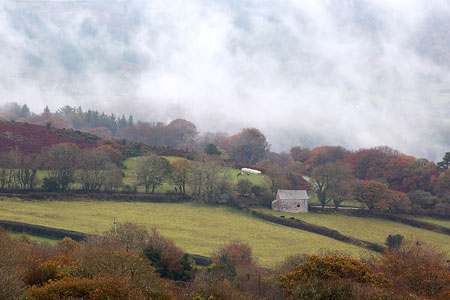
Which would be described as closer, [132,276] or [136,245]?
[132,276]

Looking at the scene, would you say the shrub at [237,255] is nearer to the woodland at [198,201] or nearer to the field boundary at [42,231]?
the woodland at [198,201]

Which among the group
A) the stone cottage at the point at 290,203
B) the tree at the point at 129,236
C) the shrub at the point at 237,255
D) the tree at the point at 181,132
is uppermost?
the tree at the point at 181,132

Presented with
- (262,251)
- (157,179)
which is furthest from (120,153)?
(262,251)

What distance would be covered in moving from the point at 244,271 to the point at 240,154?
9612 cm

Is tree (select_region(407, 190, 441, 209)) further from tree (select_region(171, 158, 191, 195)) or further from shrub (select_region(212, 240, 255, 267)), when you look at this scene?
shrub (select_region(212, 240, 255, 267))

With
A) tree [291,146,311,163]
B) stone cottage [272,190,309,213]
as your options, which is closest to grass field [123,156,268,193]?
stone cottage [272,190,309,213]

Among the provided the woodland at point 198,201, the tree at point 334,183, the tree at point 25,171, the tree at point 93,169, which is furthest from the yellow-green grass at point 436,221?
the tree at point 25,171

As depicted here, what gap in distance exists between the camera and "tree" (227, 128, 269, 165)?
124 m

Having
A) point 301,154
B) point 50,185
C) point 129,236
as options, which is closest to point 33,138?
point 50,185

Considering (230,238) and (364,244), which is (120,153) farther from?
(364,244)

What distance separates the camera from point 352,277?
811 inches

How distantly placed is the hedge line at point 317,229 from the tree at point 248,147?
216 feet

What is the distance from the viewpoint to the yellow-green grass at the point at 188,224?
4031 centimetres

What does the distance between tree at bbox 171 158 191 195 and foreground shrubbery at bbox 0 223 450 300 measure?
110ft
